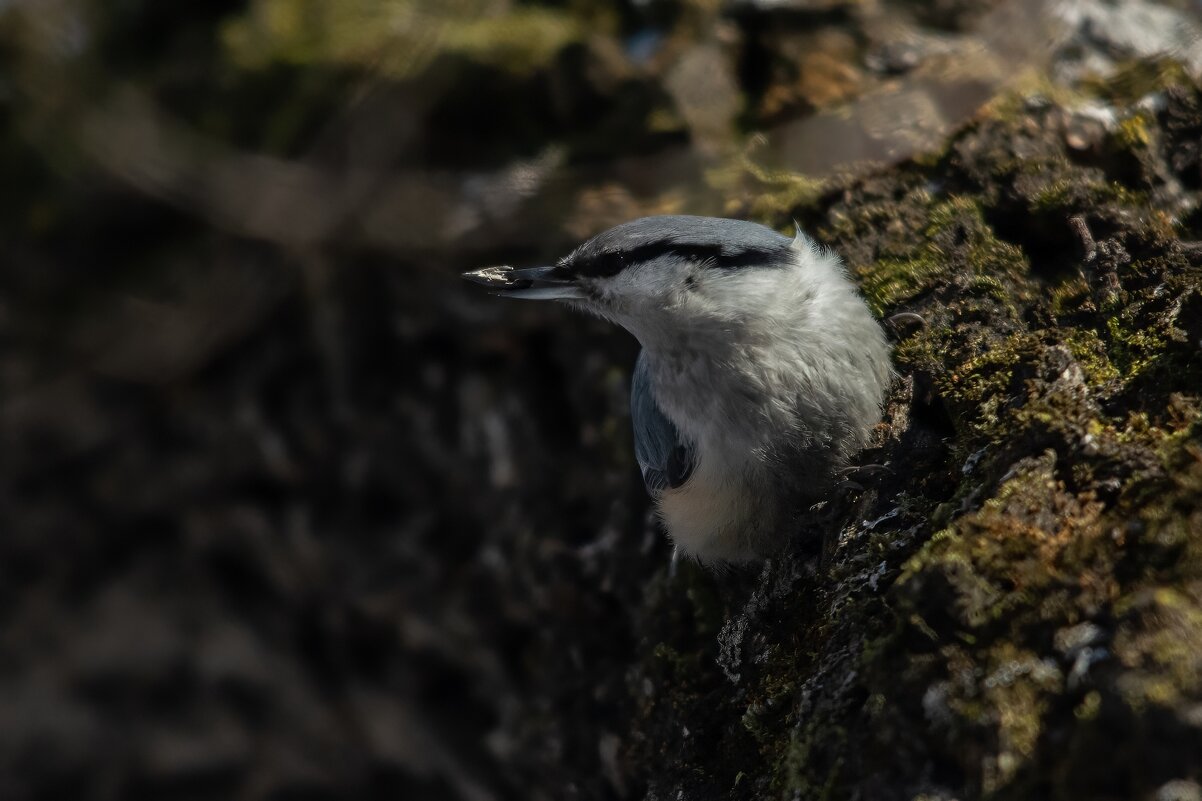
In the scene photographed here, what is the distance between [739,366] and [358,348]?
1.88 metres

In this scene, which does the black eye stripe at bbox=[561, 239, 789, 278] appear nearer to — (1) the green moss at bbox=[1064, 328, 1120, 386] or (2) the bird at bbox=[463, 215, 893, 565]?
(2) the bird at bbox=[463, 215, 893, 565]

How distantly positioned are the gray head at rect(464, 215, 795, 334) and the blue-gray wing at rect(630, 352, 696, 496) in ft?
0.50

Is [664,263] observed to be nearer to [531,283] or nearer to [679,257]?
[679,257]

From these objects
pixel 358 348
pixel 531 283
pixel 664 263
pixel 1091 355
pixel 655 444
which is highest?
pixel 1091 355

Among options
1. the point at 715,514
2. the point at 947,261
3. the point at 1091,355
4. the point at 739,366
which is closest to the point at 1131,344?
the point at 1091,355

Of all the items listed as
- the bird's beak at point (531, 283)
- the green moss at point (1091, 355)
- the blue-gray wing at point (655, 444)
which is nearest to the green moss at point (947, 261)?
the green moss at point (1091, 355)

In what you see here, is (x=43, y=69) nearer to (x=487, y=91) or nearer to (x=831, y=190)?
(x=487, y=91)

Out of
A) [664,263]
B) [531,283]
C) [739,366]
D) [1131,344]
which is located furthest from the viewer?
[531,283]

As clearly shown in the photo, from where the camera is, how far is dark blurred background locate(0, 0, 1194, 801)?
2857 mm

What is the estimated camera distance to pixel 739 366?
2.08m

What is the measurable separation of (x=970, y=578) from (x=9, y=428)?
12.8 ft

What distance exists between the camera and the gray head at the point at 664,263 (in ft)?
7.07

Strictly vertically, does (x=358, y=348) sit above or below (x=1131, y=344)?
below

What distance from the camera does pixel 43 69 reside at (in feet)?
12.7
